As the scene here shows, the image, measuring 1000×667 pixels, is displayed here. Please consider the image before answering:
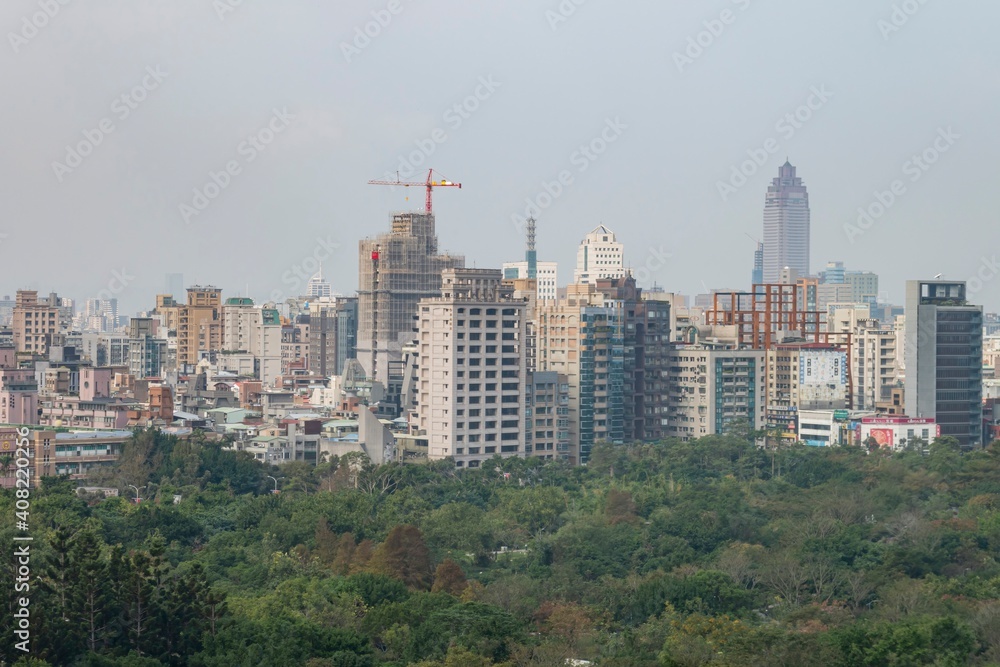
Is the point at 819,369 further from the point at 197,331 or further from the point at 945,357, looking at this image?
the point at 197,331

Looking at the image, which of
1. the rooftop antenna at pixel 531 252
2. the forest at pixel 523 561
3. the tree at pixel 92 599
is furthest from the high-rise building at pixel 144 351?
the tree at pixel 92 599

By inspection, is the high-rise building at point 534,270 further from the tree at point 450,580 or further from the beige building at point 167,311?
the tree at point 450,580

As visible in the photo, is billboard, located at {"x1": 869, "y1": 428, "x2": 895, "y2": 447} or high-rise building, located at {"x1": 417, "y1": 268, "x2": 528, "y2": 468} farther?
billboard, located at {"x1": 869, "y1": 428, "x2": 895, "y2": 447}

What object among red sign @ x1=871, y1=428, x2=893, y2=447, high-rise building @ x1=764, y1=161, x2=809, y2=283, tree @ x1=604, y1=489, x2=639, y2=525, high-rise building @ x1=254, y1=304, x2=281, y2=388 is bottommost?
tree @ x1=604, y1=489, x2=639, y2=525

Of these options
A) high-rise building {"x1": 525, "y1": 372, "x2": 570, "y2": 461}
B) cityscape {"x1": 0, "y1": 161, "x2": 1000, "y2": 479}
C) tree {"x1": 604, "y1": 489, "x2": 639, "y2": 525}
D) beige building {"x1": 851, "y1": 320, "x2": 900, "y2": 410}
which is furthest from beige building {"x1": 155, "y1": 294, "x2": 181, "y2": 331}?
tree {"x1": 604, "y1": 489, "x2": 639, "y2": 525}

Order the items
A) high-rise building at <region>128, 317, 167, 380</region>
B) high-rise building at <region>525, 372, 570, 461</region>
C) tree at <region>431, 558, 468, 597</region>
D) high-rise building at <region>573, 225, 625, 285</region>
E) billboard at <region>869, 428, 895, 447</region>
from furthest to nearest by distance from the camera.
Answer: high-rise building at <region>573, 225, 625, 285</region>, high-rise building at <region>128, 317, 167, 380</region>, billboard at <region>869, 428, 895, 447</region>, high-rise building at <region>525, 372, 570, 461</region>, tree at <region>431, 558, 468, 597</region>

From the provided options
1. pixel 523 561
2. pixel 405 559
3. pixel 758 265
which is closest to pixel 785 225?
pixel 758 265

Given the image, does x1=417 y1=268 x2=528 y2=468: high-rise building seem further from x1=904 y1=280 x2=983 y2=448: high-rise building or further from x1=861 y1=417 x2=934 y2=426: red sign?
x1=904 y1=280 x2=983 y2=448: high-rise building

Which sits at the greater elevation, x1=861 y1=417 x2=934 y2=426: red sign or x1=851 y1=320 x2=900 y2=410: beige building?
x1=851 y1=320 x2=900 y2=410: beige building
